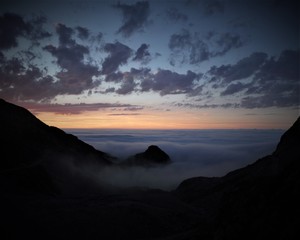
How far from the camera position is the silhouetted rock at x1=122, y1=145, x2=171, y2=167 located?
243 feet

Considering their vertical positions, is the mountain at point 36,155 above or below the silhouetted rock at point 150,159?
above

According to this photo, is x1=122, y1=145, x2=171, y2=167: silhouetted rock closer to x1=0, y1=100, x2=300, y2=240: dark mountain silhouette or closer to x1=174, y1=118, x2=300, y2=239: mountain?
x1=0, y1=100, x2=300, y2=240: dark mountain silhouette

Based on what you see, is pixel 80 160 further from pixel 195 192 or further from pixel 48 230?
pixel 48 230

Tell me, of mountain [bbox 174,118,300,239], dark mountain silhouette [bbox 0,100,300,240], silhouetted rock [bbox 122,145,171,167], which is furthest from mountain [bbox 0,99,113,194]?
silhouetted rock [bbox 122,145,171,167]

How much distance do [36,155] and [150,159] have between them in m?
49.5

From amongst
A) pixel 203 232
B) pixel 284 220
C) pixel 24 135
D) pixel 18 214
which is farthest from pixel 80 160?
pixel 284 220

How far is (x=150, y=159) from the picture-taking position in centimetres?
7919

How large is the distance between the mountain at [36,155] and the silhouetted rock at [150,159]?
855 inches

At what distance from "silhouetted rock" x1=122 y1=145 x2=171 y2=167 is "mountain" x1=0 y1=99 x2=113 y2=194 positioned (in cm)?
2171

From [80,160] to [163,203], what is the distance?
95.5 ft

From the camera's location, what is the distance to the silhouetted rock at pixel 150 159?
73938mm

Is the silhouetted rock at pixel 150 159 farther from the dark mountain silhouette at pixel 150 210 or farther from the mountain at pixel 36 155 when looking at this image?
the dark mountain silhouette at pixel 150 210

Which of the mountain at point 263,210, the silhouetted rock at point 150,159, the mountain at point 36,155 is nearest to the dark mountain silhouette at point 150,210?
the mountain at point 263,210

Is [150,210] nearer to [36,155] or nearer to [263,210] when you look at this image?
[263,210]
